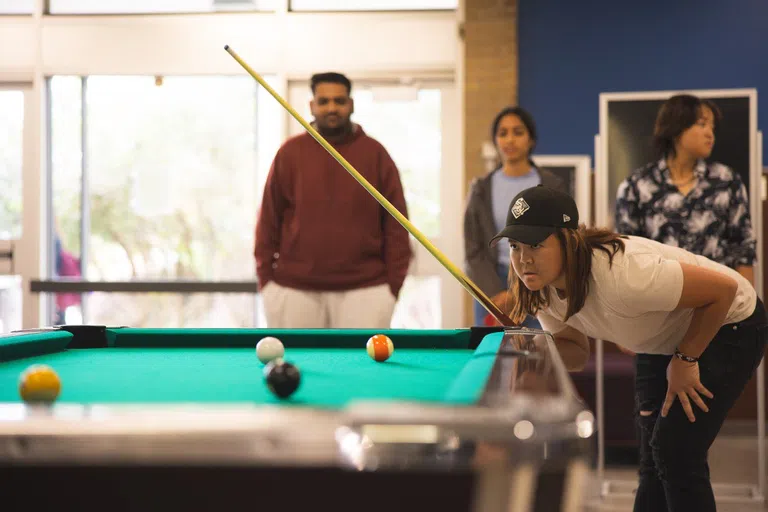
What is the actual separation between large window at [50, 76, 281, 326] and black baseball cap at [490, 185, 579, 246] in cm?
352

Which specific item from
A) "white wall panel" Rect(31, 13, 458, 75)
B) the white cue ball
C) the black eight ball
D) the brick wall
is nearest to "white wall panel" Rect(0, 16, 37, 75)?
"white wall panel" Rect(31, 13, 458, 75)

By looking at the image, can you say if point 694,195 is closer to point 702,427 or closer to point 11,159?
point 702,427

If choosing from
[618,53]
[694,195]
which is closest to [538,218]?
[694,195]

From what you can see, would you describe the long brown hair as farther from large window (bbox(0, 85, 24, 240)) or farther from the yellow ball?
large window (bbox(0, 85, 24, 240))

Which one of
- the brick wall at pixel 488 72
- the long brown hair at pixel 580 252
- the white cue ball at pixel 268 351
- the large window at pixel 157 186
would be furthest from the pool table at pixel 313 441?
the large window at pixel 157 186

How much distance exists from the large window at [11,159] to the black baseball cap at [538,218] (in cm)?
427

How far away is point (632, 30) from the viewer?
4.88 m

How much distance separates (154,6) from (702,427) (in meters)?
4.31

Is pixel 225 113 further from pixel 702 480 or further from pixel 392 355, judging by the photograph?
pixel 702 480

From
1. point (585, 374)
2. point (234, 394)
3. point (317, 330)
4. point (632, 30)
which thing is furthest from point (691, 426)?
point (632, 30)

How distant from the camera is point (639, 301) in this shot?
73.0 inches

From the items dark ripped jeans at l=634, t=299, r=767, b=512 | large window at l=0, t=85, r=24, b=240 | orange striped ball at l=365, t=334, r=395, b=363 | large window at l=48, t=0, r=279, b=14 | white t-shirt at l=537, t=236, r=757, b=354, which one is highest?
large window at l=48, t=0, r=279, b=14

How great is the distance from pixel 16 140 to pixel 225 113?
1300 mm

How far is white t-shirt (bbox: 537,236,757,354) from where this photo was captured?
1.84 metres
